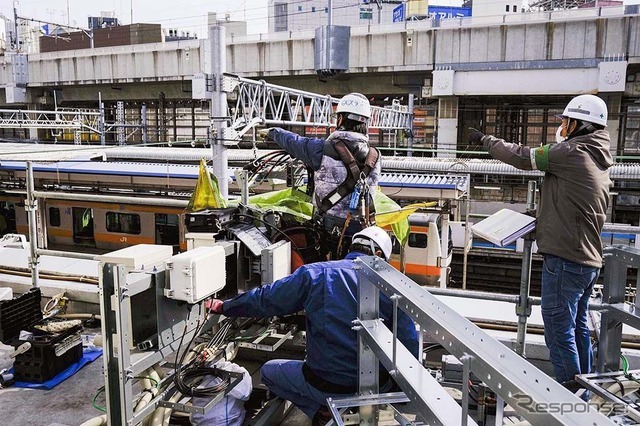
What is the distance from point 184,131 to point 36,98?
9.28 metres

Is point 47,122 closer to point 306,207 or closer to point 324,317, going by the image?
point 306,207

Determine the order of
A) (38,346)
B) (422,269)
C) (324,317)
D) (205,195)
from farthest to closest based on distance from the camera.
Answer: (422,269), (205,195), (38,346), (324,317)

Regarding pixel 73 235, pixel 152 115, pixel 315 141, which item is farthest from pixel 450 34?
pixel 152 115

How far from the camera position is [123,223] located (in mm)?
15164

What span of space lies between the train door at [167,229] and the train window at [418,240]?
608 cm

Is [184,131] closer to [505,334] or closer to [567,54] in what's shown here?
[567,54]

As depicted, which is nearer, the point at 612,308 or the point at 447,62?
the point at 612,308

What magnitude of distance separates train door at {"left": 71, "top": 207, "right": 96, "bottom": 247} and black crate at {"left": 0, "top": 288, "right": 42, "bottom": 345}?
1136cm

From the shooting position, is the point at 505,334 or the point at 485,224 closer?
the point at 485,224

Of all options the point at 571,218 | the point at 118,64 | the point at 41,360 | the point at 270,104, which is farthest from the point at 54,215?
the point at 571,218

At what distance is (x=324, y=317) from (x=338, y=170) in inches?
61.0

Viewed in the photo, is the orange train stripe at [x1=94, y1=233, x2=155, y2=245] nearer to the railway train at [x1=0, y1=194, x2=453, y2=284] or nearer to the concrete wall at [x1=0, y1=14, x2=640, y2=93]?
the railway train at [x1=0, y1=194, x2=453, y2=284]

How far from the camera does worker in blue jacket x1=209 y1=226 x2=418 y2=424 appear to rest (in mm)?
2971

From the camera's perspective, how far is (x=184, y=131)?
111 ft
